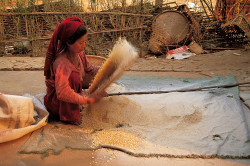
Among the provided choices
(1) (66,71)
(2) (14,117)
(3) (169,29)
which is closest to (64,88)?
(1) (66,71)

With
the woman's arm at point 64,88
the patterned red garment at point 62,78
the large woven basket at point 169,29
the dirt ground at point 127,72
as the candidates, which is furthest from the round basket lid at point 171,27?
the woman's arm at point 64,88

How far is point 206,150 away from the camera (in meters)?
1.74

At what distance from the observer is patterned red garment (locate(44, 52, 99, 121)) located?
1.87m

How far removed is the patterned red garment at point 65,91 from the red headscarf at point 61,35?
0.25ft

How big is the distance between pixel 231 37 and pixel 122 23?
281 centimetres

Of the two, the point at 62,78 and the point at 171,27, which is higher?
the point at 171,27

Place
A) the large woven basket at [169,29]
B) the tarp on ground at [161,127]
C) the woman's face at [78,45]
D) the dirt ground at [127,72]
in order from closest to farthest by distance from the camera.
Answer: the dirt ground at [127,72]
the tarp on ground at [161,127]
the woman's face at [78,45]
the large woven basket at [169,29]

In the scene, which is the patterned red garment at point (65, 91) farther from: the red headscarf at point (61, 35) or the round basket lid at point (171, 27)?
the round basket lid at point (171, 27)

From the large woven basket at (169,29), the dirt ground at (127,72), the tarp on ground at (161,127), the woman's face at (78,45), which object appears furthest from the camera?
the large woven basket at (169,29)

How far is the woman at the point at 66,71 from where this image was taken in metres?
1.86

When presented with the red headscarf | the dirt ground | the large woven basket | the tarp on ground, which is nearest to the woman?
the red headscarf

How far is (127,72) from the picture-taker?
375 cm

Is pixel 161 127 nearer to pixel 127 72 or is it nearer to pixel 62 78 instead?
pixel 62 78

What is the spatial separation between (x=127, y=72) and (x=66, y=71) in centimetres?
192
